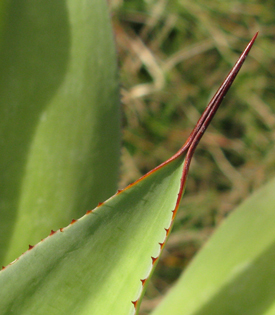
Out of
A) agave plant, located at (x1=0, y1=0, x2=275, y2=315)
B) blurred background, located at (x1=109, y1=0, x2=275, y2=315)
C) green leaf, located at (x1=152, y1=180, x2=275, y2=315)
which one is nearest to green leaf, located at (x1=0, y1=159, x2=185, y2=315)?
agave plant, located at (x1=0, y1=0, x2=275, y2=315)

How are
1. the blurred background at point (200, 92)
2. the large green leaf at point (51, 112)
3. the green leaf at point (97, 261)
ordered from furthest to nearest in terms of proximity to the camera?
1. the blurred background at point (200, 92)
2. the large green leaf at point (51, 112)
3. the green leaf at point (97, 261)

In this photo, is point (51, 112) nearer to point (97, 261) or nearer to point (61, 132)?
point (61, 132)

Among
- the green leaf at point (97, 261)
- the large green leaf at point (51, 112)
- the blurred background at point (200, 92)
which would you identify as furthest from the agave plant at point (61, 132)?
the blurred background at point (200, 92)

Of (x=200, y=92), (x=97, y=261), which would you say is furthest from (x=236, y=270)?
(x=200, y=92)

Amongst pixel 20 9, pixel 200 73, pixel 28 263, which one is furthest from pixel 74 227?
pixel 200 73

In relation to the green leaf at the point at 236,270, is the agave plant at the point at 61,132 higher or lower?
higher

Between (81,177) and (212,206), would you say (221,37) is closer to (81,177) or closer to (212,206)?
(212,206)

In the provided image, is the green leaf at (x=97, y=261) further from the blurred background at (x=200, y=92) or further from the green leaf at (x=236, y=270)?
the blurred background at (x=200, y=92)
